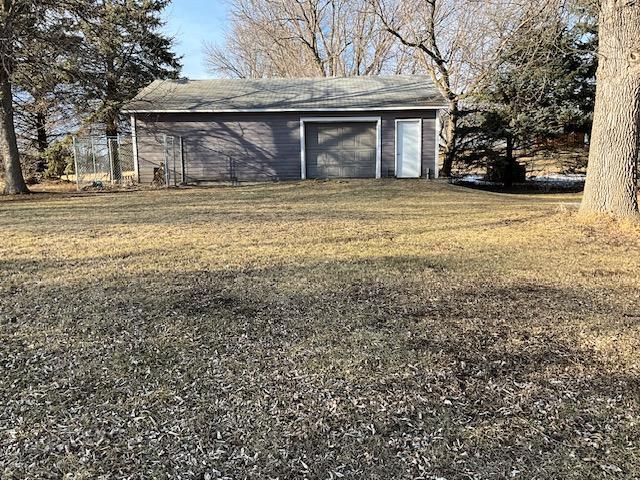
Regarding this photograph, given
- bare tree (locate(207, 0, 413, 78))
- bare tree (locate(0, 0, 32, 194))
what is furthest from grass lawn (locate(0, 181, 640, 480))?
bare tree (locate(207, 0, 413, 78))

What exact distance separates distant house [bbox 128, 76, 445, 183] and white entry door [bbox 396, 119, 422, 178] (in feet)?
0.10

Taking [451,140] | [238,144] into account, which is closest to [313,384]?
[238,144]

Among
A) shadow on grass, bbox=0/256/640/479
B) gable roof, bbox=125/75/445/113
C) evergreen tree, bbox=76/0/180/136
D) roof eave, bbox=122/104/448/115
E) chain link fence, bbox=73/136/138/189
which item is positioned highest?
evergreen tree, bbox=76/0/180/136

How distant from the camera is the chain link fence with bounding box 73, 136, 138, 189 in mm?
14570

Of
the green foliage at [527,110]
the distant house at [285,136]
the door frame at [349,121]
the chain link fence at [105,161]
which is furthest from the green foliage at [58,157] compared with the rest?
the green foliage at [527,110]

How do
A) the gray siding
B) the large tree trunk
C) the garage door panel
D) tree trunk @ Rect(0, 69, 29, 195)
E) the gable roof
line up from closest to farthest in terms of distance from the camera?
the large tree trunk < tree trunk @ Rect(0, 69, 29, 195) < the gable roof < the gray siding < the garage door panel

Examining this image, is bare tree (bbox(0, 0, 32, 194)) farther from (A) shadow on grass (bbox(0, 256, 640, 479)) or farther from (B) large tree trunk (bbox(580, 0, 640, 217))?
(B) large tree trunk (bbox(580, 0, 640, 217))

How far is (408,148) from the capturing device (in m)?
14.6

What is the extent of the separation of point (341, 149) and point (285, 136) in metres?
1.78

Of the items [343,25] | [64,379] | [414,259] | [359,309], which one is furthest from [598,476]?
[343,25]

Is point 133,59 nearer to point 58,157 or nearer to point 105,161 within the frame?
point 58,157

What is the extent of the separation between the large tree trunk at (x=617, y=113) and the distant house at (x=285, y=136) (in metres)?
8.02

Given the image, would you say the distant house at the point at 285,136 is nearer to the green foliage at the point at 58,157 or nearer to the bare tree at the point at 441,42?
the bare tree at the point at 441,42

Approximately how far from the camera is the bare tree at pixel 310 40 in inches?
984
